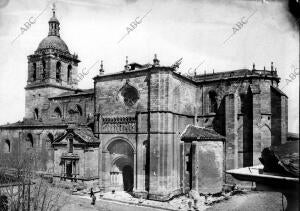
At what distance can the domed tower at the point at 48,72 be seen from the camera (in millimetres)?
42062

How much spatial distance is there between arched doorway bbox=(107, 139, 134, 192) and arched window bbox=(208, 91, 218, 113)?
34.2ft

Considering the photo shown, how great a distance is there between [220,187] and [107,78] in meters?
15.0

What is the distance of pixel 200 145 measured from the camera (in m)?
25.5

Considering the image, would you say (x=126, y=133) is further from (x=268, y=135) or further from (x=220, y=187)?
(x=268, y=135)

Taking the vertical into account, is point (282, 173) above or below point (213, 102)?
below

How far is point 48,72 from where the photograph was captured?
42.1m

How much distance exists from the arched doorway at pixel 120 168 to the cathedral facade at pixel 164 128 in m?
0.10

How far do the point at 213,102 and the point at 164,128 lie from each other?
886 centimetres

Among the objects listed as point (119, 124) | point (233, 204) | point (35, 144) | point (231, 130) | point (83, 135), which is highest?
point (119, 124)

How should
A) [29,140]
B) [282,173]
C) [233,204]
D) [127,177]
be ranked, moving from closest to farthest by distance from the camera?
[282,173], [233,204], [127,177], [29,140]

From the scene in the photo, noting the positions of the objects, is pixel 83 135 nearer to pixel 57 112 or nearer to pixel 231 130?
pixel 231 130

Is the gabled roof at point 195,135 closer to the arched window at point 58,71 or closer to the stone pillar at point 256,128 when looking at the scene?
the stone pillar at point 256,128

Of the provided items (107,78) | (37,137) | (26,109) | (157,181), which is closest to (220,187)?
(157,181)

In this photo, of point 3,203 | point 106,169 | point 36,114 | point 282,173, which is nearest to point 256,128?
point 106,169
